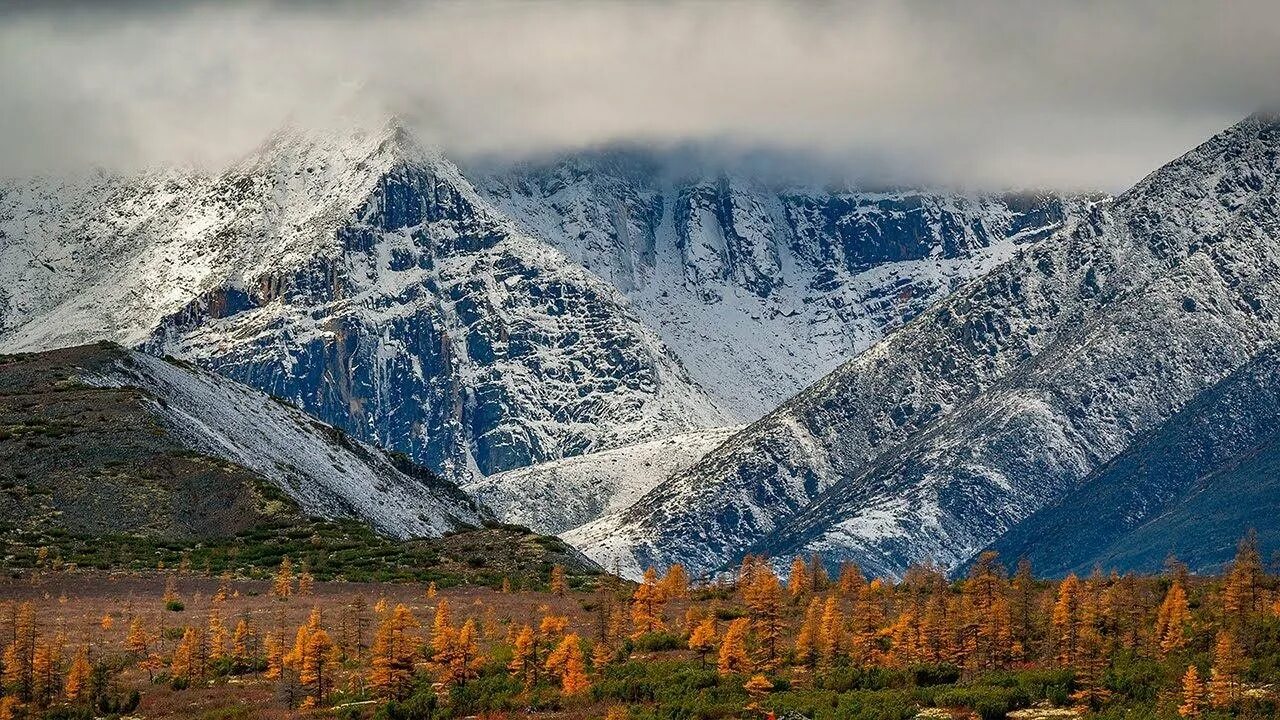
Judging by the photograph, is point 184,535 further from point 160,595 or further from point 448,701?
point 448,701

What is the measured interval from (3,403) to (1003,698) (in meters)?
139

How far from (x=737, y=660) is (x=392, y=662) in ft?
36.5

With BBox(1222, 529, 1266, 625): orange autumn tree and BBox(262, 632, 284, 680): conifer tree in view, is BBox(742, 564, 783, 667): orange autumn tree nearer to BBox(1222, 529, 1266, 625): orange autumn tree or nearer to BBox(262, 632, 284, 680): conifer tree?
BBox(1222, 529, 1266, 625): orange autumn tree

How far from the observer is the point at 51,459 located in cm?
17262

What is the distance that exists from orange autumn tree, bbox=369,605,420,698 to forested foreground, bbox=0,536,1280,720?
72 mm

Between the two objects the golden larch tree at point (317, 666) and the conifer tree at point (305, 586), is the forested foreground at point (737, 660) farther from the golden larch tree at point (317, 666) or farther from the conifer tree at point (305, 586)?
the conifer tree at point (305, 586)

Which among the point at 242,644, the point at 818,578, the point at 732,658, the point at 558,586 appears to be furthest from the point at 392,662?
the point at 558,586

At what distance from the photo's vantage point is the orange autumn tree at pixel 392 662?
75.2 meters

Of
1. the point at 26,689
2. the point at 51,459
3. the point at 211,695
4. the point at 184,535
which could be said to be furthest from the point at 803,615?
the point at 51,459

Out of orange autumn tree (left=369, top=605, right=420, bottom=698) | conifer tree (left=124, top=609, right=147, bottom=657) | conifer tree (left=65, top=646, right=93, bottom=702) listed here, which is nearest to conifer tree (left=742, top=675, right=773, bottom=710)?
orange autumn tree (left=369, top=605, right=420, bottom=698)

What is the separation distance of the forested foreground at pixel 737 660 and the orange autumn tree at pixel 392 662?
72mm

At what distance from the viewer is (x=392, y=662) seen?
247 feet

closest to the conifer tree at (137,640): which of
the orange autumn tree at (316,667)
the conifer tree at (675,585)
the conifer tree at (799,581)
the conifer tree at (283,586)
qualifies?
the orange autumn tree at (316,667)

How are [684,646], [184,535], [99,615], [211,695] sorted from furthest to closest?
1. [184,535]
2. [99,615]
3. [684,646]
4. [211,695]
